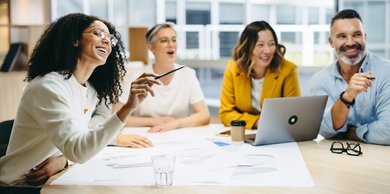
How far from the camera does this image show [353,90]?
2.20 metres

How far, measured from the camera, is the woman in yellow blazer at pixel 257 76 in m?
2.93

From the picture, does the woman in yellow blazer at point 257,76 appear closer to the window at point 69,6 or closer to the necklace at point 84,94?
the necklace at point 84,94

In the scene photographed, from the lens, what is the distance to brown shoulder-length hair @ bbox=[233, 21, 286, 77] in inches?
117

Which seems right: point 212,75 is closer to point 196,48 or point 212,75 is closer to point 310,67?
point 196,48

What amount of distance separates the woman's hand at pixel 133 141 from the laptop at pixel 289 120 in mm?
488

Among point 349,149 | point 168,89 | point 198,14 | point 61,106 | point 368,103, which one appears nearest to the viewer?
point 61,106

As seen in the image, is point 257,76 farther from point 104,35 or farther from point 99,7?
point 99,7

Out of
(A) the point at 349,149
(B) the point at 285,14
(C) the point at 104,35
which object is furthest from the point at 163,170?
(B) the point at 285,14

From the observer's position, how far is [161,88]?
3.10 meters

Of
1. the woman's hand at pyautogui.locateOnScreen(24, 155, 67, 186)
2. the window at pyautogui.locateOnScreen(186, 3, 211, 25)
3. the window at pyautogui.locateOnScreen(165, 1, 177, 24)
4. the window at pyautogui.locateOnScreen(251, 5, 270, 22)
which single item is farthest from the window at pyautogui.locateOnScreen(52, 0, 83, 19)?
the woman's hand at pyautogui.locateOnScreen(24, 155, 67, 186)

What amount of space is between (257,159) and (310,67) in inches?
105

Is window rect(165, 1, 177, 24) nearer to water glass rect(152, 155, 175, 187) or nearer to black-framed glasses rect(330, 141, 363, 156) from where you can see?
black-framed glasses rect(330, 141, 363, 156)

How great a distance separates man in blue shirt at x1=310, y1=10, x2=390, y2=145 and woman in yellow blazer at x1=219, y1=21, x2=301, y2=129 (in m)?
0.39

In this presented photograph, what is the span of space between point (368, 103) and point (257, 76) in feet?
2.71
